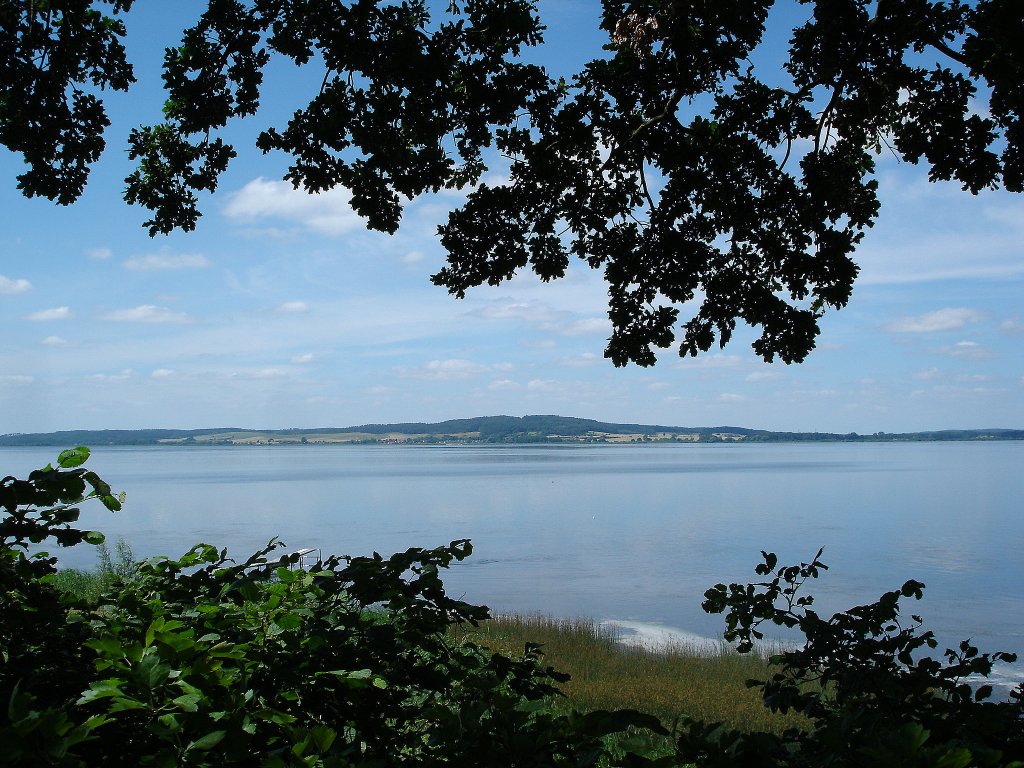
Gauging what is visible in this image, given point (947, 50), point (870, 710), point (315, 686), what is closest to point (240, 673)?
point (315, 686)

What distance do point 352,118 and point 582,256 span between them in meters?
2.23

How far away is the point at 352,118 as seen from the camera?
236 inches

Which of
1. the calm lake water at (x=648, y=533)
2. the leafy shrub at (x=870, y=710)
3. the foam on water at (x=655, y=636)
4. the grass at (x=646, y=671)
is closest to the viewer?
the leafy shrub at (x=870, y=710)

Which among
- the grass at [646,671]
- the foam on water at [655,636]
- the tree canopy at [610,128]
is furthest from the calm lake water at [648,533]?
the tree canopy at [610,128]

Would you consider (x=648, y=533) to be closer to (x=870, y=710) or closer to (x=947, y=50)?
(x=947, y=50)

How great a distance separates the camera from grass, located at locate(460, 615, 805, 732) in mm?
10195

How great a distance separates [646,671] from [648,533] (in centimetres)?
2068

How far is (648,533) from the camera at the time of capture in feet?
108

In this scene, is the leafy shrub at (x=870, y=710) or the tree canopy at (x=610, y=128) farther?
the tree canopy at (x=610, y=128)

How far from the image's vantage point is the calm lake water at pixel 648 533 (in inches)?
794

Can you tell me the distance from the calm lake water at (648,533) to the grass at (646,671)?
2.56 metres

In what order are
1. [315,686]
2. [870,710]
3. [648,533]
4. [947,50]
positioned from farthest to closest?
1. [648,533]
2. [947,50]
3. [870,710]
4. [315,686]

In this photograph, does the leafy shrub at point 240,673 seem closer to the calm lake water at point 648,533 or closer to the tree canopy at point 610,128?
the tree canopy at point 610,128

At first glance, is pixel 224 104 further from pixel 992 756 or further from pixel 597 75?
pixel 992 756
